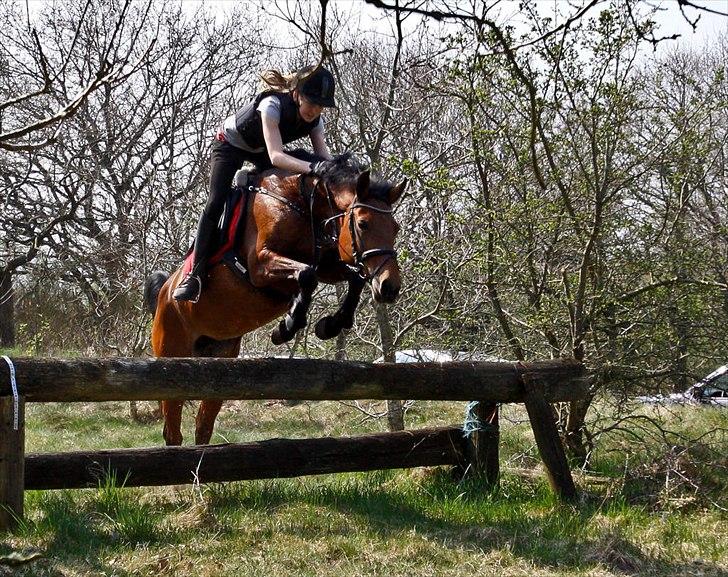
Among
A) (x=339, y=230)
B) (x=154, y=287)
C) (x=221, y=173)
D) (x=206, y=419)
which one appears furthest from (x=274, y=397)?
(x=154, y=287)

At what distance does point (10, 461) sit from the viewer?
4531mm

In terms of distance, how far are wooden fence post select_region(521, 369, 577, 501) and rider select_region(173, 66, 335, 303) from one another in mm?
2171

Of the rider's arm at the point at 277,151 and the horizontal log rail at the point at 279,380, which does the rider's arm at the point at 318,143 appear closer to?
the rider's arm at the point at 277,151

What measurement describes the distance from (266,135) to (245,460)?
2.25m

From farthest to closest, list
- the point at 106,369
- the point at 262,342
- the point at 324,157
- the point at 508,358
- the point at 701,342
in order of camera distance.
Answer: the point at 262,342
the point at 508,358
the point at 701,342
the point at 324,157
the point at 106,369

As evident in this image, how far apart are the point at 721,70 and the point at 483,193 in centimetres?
219

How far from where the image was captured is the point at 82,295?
656 inches

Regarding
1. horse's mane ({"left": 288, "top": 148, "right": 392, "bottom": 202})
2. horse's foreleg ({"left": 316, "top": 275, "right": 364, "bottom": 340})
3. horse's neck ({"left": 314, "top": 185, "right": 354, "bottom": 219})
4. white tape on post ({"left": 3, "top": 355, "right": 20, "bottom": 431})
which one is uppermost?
horse's mane ({"left": 288, "top": 148, "right": 392, "bottom": 202})

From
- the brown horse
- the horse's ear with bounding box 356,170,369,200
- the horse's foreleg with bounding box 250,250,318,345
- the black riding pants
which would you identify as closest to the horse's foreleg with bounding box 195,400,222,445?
the brown horse

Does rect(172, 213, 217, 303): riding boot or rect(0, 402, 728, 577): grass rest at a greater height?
rect(172, 213, 217, 303): riding boot

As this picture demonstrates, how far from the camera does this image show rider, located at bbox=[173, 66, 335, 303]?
617 centimetres

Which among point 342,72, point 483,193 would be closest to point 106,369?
point 483,193

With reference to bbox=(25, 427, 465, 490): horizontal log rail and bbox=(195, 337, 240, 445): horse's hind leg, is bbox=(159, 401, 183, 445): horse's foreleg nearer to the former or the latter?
bbox=(195, 337, 240, 445): horse's hind leg

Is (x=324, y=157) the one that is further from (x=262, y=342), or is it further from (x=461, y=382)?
(x=262, y=342)
